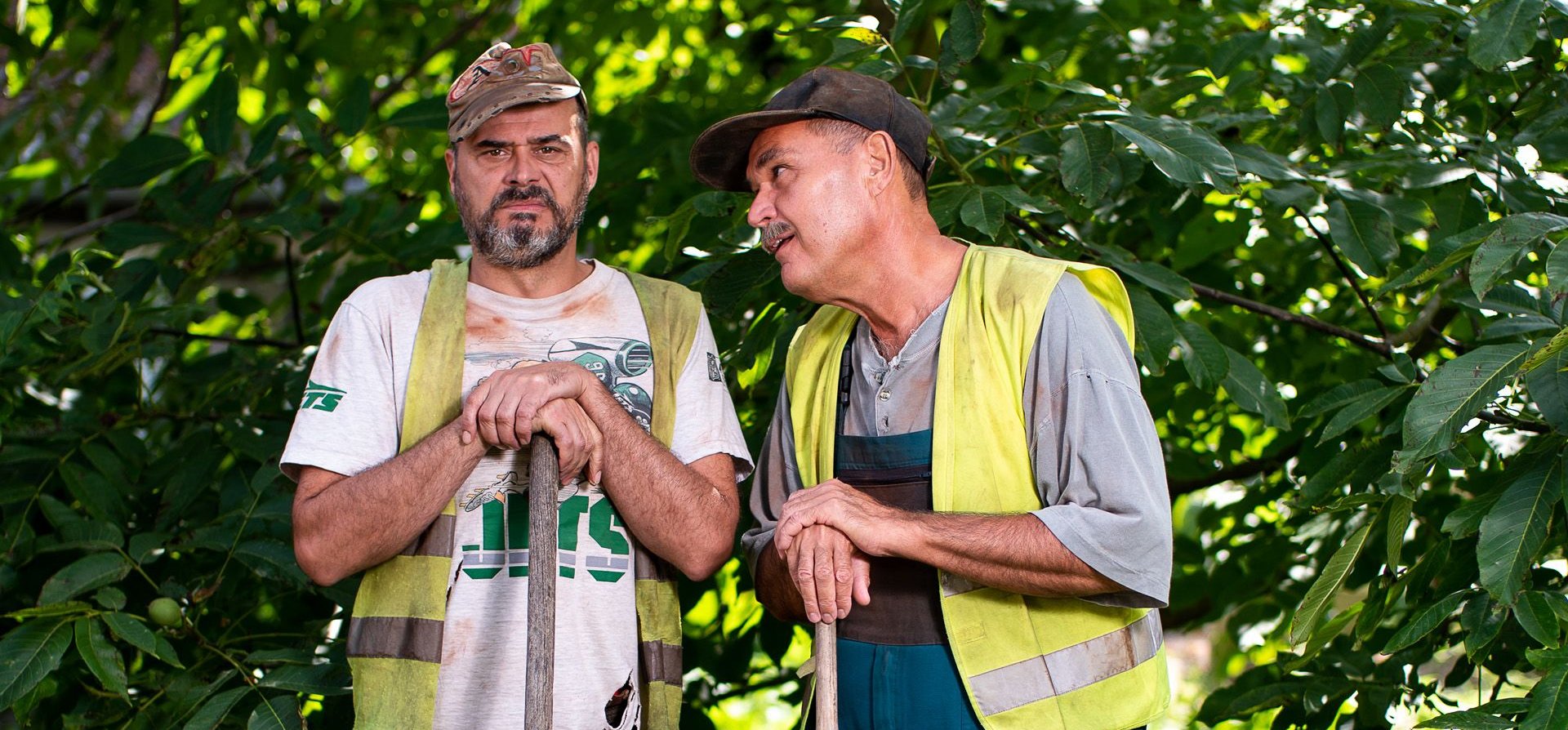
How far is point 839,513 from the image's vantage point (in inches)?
85.0

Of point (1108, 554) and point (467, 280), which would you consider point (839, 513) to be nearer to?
point (1108, 554)

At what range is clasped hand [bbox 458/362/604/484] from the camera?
2225 mm

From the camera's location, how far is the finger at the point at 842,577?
7.11 ft

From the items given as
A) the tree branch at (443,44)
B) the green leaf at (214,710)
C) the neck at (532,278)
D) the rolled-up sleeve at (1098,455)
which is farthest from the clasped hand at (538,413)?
the tree branch at (443,44)

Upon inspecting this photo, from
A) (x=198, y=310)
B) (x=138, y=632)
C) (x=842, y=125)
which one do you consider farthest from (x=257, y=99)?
(x=842, y=125)

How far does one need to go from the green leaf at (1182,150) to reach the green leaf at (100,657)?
226cm

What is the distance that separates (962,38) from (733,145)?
770 mm

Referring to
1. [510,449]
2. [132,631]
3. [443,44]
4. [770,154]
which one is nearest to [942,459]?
[770,154]

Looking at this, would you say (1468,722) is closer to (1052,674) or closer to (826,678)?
(1052,674)

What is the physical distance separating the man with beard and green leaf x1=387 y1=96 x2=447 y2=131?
3.34 feet

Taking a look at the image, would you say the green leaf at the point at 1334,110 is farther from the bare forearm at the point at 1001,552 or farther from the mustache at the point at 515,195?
the mustache at the point at 515,195

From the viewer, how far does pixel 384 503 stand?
2.25m

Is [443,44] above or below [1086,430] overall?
above

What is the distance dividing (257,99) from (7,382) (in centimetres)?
252
